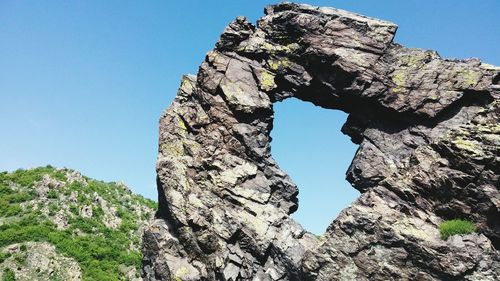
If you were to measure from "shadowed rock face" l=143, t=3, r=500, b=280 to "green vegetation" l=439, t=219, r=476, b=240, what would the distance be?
0.39m

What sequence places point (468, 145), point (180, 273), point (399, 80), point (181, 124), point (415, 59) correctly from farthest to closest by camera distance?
1. point (181, 124)
2. point (415, 59)
3. point (399, 80)
4. point (180, 273)
5. point (468, 145)

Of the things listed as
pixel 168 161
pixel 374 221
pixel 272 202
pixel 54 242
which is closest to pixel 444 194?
pixel 374 221

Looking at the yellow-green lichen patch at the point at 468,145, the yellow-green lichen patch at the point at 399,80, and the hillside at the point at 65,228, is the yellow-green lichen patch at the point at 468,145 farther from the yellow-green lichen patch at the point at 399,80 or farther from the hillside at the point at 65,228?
the hillside at the point at 65,228

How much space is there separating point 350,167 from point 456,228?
33.2ft

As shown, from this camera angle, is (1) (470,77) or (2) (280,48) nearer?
(1) (470,77)

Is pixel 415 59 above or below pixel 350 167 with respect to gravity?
above

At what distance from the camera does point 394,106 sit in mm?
31875

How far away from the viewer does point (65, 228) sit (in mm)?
60281

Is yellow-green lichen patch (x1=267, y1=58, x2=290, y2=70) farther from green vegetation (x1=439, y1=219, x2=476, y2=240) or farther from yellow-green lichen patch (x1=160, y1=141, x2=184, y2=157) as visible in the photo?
green vegetation (x1=439, y1=219, x2=476, y2=240)

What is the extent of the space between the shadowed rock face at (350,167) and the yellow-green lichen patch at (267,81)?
0.30ft

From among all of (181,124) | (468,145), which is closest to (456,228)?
(468,145)

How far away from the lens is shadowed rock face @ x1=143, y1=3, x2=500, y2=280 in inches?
1007

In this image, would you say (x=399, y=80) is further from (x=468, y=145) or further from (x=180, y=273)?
(x=180, y=273)

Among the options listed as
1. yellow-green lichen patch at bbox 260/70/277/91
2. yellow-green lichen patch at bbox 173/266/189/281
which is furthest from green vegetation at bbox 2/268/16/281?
yellow-green lichen patch at bbox 260/70/277/91
